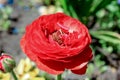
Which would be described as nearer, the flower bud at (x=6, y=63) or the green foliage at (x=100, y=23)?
the flower bud at (x=6, y=63)

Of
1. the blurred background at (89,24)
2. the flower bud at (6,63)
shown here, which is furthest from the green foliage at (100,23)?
the flower bud at (6,63)

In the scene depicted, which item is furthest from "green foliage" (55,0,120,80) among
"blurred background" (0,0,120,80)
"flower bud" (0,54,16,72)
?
"flower bud" (0,54,16,72)

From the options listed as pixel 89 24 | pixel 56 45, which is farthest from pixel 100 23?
pixel 56 45

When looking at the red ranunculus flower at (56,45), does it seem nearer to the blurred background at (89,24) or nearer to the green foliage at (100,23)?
the blurred background at (89,24)

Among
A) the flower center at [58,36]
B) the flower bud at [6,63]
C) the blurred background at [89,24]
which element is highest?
the flower center at [58,36]

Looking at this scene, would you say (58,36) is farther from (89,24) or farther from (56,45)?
(89,24)

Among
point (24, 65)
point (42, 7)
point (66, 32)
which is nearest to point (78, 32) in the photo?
point (66, 32)

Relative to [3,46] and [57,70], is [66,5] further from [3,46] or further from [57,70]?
[57,70]
